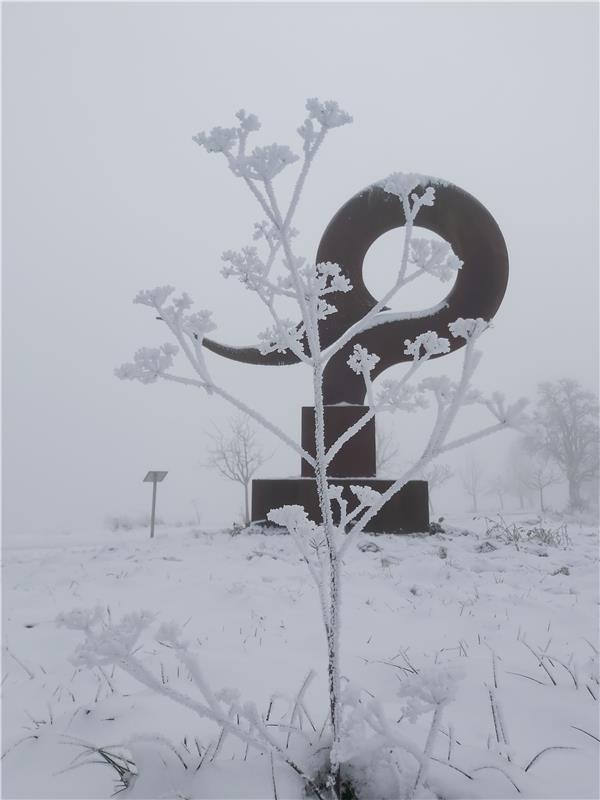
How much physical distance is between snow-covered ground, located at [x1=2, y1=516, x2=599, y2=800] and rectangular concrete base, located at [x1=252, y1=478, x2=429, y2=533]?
1.72m

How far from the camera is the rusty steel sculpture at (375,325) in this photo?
7.17m

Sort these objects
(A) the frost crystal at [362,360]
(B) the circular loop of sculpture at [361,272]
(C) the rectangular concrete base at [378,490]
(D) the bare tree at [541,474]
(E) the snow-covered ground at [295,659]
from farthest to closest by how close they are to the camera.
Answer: (D) the bare tree at [541,474], (B) the circular loop of sculpture at [361,272], (C) the rectangular concrete base at [378,490], (A) the frost crystal at [362,360], (E) the snow-covered ground at [295,659]

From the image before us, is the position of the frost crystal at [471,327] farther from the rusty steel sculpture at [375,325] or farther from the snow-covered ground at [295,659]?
the rusty steel sculpture at [375,325]

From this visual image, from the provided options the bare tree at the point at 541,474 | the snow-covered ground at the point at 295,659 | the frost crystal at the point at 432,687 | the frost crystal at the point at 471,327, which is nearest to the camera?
the frost crystal at the point at 432,687

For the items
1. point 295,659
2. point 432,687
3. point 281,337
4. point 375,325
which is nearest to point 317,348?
point 281,337

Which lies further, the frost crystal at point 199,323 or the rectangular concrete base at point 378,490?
the rectangular concrete base at point 378,490

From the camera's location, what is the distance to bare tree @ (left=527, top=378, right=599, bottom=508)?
30188 millimetres

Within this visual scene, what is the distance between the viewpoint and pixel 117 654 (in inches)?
42.8

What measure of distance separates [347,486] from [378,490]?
18.3 inches

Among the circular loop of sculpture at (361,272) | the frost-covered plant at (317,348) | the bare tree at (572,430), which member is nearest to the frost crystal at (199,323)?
the frost-covered plant at (317,348)

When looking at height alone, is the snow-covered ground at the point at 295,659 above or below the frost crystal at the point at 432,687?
below

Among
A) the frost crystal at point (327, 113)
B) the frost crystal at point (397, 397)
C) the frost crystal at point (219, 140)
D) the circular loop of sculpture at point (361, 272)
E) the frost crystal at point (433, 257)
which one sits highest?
the circular loop of sculpture at point (361, 272)

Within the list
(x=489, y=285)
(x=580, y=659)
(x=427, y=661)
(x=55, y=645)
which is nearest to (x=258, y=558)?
(x=55, y=645)

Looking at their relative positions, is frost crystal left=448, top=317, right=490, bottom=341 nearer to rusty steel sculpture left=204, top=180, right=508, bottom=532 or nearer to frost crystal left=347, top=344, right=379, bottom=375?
frost crystal left=347, top=344, right=379, bottom=375
